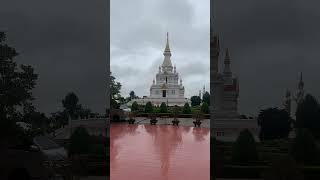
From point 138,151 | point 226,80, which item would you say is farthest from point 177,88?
point 226,80

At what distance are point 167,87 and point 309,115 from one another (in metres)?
35.5

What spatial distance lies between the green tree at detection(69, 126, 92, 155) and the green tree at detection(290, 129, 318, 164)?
260cm

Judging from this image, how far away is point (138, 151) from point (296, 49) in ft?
20.0

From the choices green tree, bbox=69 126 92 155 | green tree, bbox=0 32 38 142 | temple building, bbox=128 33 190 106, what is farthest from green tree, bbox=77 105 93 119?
temple building, bbox=128 33 190 106

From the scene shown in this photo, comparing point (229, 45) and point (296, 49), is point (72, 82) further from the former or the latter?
point (296, 49)

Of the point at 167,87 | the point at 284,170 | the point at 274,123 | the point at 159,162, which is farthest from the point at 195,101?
the point at 284,170

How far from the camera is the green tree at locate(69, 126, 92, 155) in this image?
5406 mm

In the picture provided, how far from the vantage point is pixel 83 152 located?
5.42m

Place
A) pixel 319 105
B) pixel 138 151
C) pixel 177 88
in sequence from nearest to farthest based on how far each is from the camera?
pixel 319 105, pixel 138 151, pixel 177 88

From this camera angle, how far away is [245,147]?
17.6 ft

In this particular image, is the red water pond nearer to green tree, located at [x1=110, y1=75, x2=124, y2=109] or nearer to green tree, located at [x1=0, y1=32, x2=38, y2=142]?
green tree, located at [x1=0, y1=32, x2=38, y2=142]

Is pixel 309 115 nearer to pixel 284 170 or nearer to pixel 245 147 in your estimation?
pixel 284 170

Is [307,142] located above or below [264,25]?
below

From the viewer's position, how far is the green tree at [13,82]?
5.38 metres
